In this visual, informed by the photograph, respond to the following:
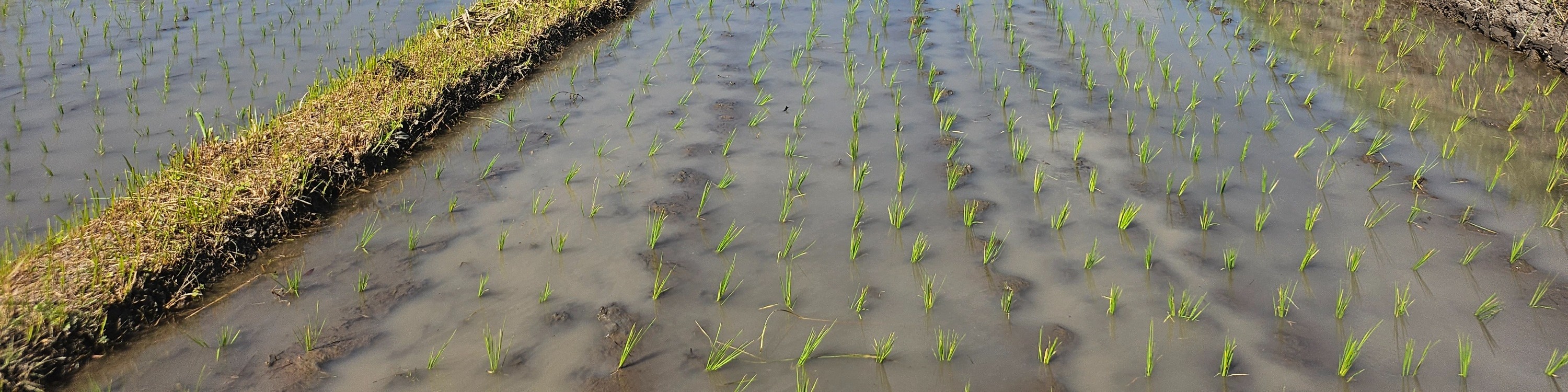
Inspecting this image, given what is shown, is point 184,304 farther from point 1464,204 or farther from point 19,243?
point 1464,204

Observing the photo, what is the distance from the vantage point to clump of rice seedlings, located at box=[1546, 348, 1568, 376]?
212 centimetres

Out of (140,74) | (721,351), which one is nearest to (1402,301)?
(721,351)

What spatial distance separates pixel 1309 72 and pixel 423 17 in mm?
4555

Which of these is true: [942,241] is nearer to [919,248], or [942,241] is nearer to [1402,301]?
[919,248]

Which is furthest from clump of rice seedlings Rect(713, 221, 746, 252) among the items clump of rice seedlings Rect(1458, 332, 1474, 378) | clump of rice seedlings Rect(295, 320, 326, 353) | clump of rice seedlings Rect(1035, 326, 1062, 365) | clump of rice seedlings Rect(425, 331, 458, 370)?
clump of rice seedlings Rect(1458, 332, 1474, 378)

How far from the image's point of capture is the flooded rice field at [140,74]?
3074 mm

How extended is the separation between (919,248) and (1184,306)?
707 millimetres

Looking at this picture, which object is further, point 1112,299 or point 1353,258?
point 1353,258

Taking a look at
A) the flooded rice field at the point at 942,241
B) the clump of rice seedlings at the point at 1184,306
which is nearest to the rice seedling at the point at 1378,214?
the flooded rice field at the point at 942,241

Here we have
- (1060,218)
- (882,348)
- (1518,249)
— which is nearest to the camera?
(882,348)

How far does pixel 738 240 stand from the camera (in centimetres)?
→ 281

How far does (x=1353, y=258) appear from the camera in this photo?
259cm

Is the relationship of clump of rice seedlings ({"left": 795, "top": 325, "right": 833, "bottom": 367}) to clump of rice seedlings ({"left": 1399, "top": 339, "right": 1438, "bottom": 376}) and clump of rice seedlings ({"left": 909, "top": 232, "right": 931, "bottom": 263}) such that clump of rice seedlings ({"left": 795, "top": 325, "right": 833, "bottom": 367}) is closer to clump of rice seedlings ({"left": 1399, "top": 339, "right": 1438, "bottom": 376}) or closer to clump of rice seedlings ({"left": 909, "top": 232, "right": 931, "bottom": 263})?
clump of rice seedlings ({"left": 909, "top": 232, "right": 931, "bottom": 263})

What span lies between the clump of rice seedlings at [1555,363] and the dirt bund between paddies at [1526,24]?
9.29 ft
